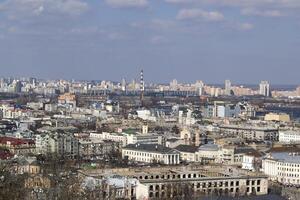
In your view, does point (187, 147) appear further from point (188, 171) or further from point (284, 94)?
point (284, 94)

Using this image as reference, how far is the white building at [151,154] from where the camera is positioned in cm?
2107

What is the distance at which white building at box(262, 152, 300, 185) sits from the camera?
18562 mm

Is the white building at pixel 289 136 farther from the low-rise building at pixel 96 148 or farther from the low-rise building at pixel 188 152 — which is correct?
the low-rise building at pixel 96 148

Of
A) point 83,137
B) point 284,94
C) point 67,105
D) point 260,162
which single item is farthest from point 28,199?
point 284,94

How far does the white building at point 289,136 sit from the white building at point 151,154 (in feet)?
25.0

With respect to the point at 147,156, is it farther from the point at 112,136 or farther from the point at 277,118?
the point at 277,118

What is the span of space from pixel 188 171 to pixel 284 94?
6227cm

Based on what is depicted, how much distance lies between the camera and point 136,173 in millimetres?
16062

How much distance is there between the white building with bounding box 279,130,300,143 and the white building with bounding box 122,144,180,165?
7613 mm

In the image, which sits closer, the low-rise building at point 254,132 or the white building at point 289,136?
the white building at point 289,136

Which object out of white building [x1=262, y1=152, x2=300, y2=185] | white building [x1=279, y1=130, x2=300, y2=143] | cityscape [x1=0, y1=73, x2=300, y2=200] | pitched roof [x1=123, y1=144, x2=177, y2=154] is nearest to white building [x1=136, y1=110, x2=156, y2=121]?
cityscape [x1=0, y1=73, x2=300, y2=200]

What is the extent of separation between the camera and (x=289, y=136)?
2816 centimetres

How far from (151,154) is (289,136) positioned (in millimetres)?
8659

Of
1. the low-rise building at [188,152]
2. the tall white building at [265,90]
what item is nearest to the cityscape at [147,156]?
the low-rise building at [188,152]
